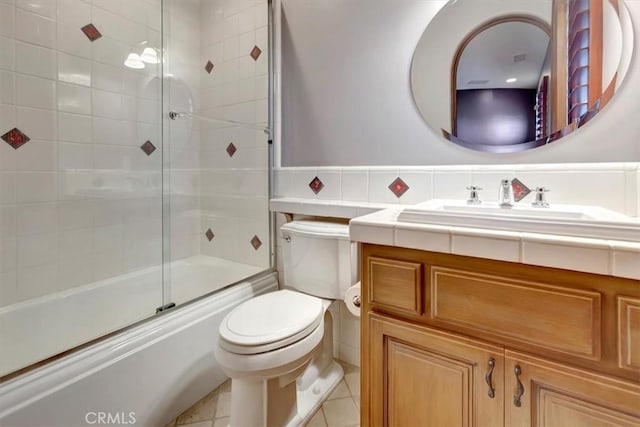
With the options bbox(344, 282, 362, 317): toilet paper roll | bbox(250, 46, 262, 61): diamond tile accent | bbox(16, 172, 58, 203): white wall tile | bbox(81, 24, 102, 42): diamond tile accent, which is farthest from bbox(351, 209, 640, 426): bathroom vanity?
bbox(81, 24, 102, 42): diamond tile accent

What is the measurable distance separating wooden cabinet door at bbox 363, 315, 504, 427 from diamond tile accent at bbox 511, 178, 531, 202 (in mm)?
649

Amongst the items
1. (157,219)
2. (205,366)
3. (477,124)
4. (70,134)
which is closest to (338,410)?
(205,366)

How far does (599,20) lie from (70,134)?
2254 millimetres

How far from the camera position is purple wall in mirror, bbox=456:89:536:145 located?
1.17 meters

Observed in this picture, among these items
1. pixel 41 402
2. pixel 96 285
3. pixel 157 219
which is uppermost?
pixel 157 219

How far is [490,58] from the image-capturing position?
122 cm

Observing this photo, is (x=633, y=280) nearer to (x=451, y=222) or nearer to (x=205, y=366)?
(x=451, y=222)

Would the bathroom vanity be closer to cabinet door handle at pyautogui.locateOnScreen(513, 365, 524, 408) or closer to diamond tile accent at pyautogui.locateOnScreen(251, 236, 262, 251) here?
cabinet door handle at pyautogui.locateOnScreen(513, 365, 524, 408)

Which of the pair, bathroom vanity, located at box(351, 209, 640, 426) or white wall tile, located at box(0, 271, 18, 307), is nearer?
bathroom vanity, located at box(351, 209, 640, 426)

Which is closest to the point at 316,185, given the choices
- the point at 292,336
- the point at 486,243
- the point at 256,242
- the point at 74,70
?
the point at 256,242

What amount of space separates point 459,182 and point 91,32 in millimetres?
1964

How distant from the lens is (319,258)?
1.38 m

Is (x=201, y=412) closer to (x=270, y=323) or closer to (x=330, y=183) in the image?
(x=270, y=323)

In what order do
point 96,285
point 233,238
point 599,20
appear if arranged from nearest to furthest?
point 599,20 < point 96,285 < point 233,238
